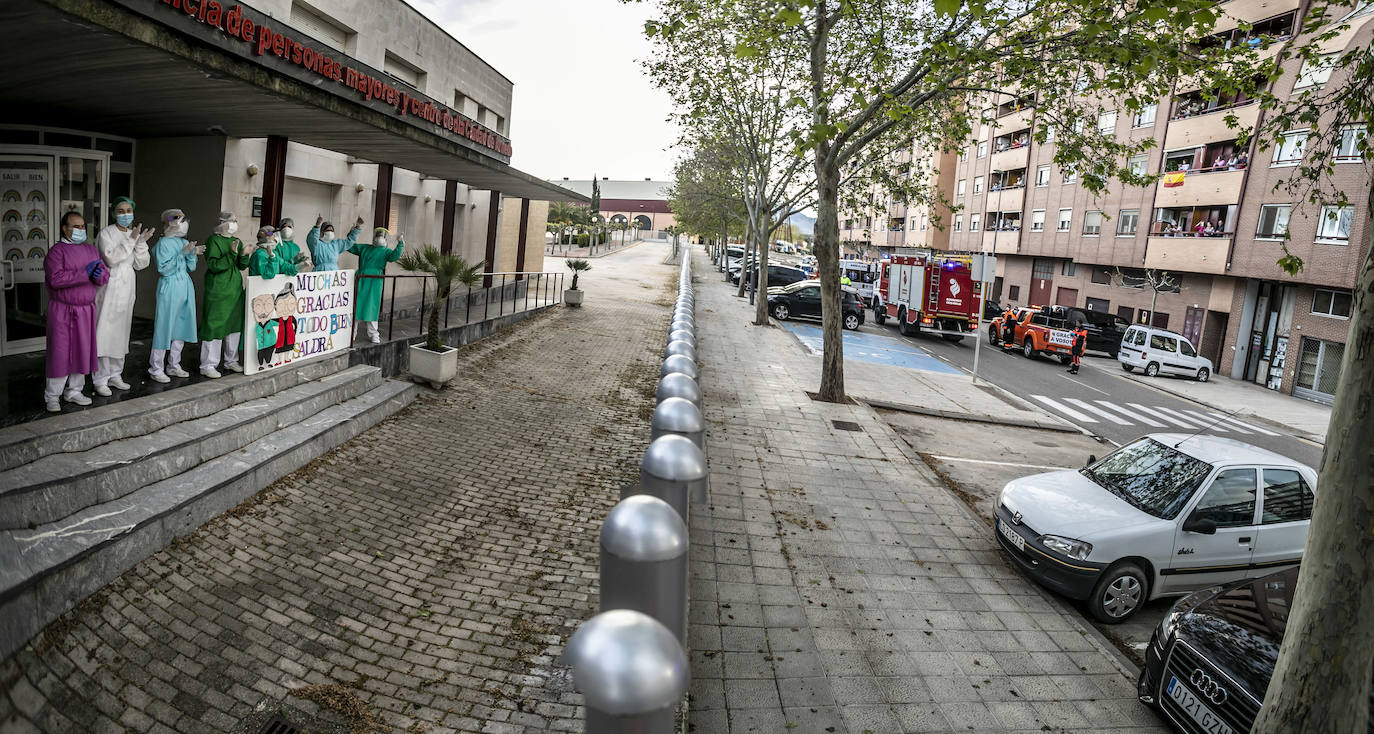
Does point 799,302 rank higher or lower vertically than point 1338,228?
lower

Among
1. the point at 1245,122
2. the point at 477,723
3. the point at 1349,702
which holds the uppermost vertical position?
the point at 1245,122

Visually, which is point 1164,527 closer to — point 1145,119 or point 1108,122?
point 1145,119

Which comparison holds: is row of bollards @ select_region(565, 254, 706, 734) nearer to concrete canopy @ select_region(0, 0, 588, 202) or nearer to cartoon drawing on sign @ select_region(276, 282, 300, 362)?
concrete canopy @ select_region(0, 0, 588, 202)

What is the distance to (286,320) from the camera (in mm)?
9094

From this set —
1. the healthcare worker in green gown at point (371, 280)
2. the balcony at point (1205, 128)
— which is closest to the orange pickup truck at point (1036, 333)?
the balcony at point (1205, 128)

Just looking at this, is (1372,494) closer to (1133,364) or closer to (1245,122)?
(1133,364)

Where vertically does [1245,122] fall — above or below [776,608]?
above

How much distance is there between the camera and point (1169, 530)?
671 centimetres

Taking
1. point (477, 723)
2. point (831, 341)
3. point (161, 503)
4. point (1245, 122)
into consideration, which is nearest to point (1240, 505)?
point (477, 723)

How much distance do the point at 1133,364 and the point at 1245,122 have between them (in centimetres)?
1150

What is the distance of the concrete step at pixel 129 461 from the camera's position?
16.2 feet

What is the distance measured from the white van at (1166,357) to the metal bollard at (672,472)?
1095 inches

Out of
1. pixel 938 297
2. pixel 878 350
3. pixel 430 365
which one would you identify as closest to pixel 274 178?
pixel 430 365

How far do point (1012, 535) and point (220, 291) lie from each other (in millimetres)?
8647
